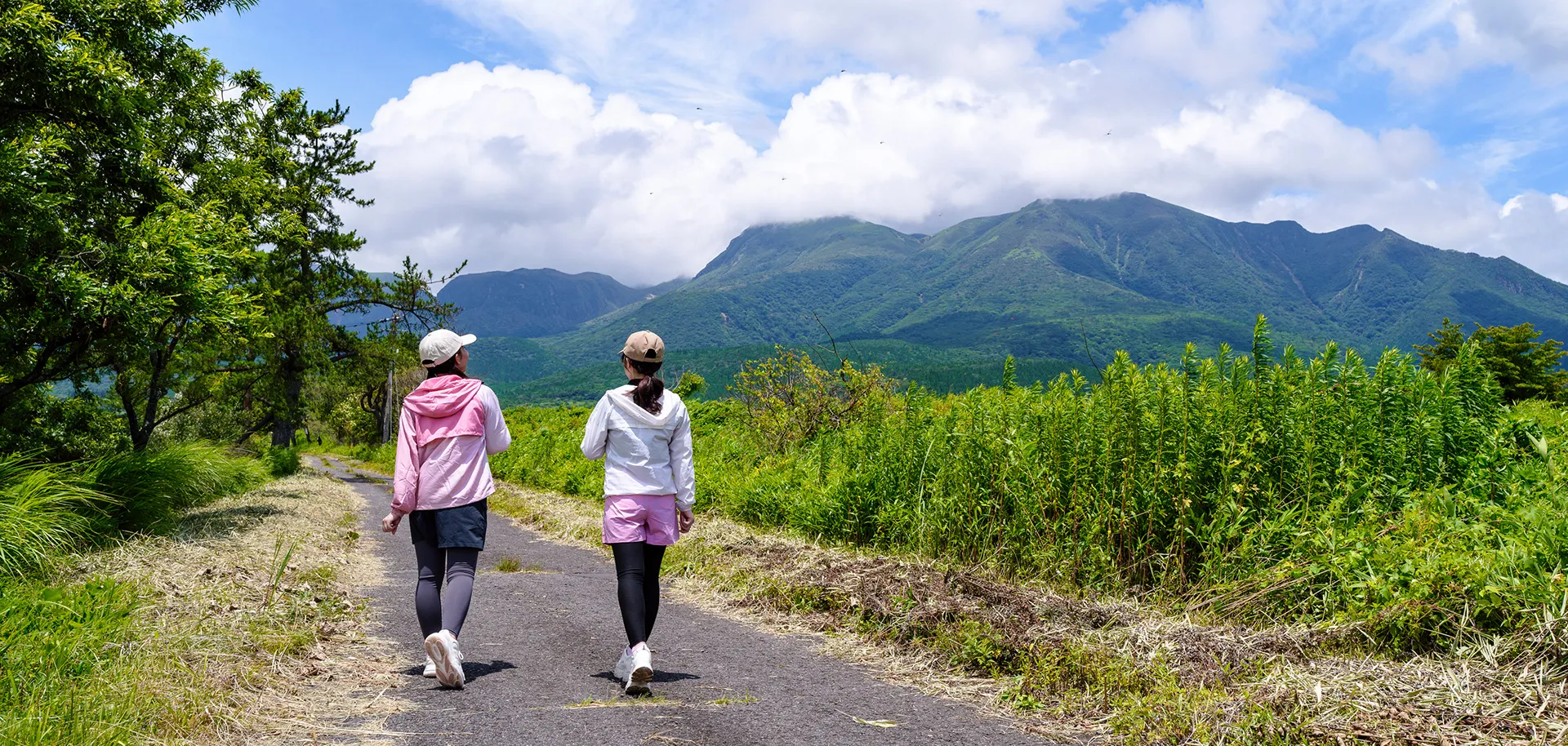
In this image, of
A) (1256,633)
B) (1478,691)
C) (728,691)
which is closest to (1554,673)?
(1478,691)

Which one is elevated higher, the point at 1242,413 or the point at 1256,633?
the point at 1242,413

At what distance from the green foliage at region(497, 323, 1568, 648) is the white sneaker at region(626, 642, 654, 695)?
1.97 meters

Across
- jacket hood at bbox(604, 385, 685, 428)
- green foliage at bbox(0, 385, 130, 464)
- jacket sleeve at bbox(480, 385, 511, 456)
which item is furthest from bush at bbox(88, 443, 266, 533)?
jacket hood at bbox(604, 385, 685, 428)

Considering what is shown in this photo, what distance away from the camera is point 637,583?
4758 mm

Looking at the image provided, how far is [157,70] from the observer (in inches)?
475

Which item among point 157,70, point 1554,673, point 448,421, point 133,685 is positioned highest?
point 157,70

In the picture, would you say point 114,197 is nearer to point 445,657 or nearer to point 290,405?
point 445,657

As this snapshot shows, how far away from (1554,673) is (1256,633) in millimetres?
1256

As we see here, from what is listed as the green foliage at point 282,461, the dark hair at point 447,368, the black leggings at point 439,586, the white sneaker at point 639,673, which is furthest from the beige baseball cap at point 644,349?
the green foliage at point 282,461

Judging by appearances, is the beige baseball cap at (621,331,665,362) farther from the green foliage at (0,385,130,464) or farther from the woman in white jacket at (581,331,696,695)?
the green foliage at (0,385,130,464)

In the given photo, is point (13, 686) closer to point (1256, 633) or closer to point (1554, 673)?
point (1256, 633)

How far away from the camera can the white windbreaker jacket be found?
4.74 m

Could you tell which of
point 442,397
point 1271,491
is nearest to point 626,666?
point 442,397

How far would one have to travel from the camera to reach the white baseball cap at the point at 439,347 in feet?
16.5
